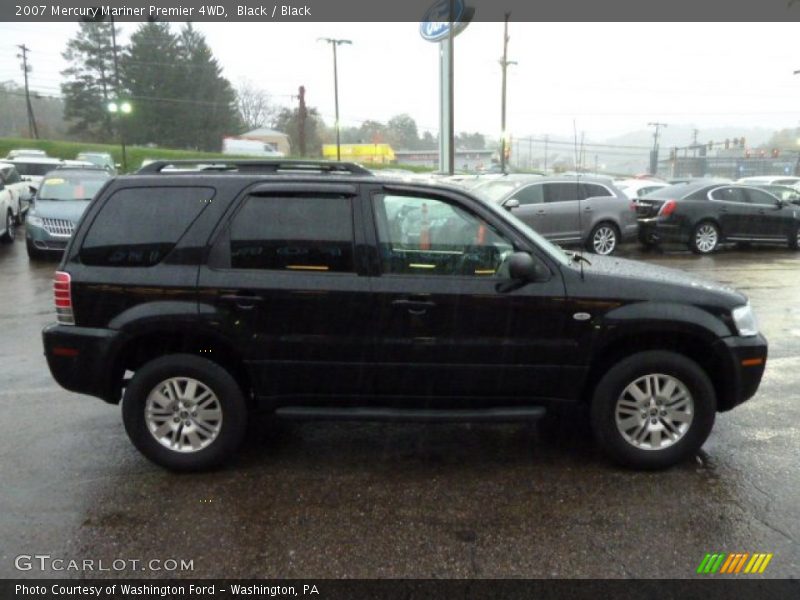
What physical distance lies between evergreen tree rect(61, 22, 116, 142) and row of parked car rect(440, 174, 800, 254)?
206 ft

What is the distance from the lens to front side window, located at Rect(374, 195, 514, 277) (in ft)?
12.6

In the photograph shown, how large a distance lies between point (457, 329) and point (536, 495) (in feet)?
3.42

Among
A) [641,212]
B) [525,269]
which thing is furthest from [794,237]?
[525,269]

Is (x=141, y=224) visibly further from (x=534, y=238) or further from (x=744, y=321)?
(x=744, y=321)

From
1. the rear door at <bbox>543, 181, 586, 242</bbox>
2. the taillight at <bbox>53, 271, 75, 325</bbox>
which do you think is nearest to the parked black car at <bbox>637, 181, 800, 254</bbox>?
the rear door at <bbox>543, 181, 586, 242</bbox>

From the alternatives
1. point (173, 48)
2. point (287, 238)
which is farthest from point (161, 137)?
point (287, 238)

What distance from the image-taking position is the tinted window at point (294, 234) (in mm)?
3811

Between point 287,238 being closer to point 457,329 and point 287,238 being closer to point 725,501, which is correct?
point 457,329

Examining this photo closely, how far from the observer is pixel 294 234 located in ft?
12.6

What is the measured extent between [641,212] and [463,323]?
495 inches

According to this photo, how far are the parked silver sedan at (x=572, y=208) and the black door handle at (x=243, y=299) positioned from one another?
9.12m

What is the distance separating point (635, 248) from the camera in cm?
1547

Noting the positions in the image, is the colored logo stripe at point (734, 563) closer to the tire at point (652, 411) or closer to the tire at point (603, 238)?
the tire at point (652, 411)
